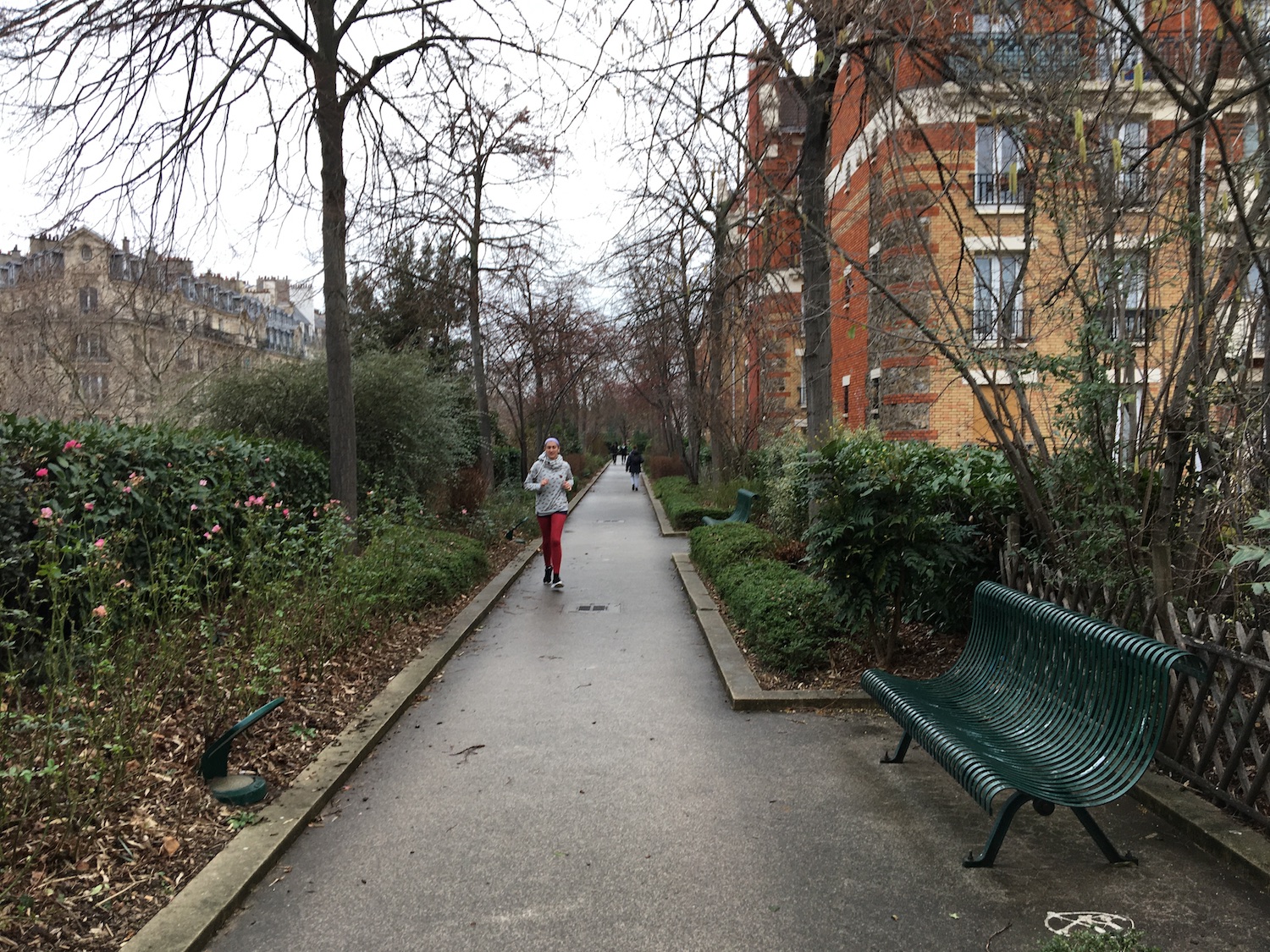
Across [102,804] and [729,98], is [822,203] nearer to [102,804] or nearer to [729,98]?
[729,98]

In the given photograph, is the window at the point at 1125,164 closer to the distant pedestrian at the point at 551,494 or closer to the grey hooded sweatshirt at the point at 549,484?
the distant pedestrian at the point at 551,494

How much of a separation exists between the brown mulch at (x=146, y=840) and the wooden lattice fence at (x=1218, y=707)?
426 cm

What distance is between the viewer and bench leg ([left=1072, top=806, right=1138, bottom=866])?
11.6 ft

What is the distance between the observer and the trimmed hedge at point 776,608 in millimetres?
6598

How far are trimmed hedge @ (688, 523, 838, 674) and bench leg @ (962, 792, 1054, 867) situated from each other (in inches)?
114

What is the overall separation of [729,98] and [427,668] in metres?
5.40

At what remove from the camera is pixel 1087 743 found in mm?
3740

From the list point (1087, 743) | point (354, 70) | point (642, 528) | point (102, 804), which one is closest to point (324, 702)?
point (102, 804)

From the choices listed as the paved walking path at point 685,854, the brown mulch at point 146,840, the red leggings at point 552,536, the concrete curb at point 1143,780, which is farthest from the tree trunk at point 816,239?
the brown mulch at point 146,840

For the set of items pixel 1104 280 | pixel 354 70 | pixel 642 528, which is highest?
pixel 354 70

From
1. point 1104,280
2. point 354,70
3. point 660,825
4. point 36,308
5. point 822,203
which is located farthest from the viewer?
point 36,308

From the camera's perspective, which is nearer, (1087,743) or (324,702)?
(1087,743)

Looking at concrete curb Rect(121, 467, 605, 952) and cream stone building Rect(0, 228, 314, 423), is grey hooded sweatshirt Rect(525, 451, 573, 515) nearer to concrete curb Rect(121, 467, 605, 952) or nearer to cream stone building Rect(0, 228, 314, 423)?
concrete curb Rect(121, 467, 605, 952)

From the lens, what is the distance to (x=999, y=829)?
3562 millimetres
